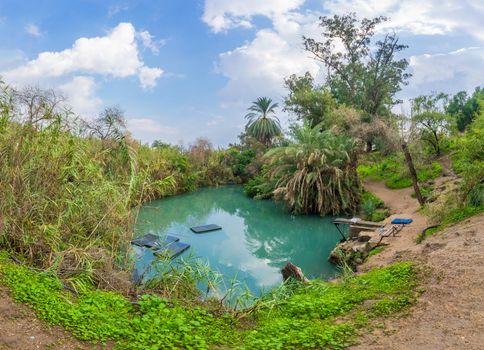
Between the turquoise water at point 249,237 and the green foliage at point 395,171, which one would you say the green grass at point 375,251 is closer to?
the turquoise water at point 249,237

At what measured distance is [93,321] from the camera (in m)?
3.89

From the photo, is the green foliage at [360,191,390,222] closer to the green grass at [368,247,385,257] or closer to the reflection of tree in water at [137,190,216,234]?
the green grass at [368,247,385,257]

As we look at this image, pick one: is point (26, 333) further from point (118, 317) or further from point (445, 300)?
point (445, 300)

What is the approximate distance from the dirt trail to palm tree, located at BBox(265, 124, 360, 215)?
7314 millimetres

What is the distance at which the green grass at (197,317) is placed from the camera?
3.75 metres

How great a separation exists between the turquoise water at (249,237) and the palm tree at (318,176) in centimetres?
74

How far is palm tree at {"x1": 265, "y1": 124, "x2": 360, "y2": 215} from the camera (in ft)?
52.8

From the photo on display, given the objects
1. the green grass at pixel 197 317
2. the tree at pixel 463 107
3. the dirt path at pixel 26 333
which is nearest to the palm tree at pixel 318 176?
the green grass at pixel 197 317

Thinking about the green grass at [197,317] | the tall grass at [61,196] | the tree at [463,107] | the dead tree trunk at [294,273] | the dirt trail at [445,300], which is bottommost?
the dead tree trunk at [294,273]

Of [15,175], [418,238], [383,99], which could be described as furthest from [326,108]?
[15,175]

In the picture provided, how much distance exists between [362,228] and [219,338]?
843cm

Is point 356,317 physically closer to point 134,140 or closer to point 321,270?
point 321,270

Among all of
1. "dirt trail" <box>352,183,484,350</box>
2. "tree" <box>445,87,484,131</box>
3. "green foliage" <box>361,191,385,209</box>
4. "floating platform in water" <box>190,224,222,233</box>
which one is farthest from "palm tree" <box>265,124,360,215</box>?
"tree" <box>445,87,484,131</box>

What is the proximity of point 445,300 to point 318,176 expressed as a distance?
11482mm
